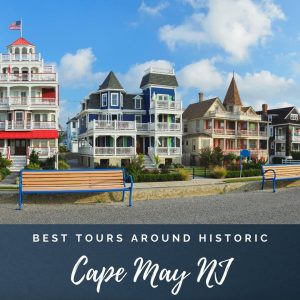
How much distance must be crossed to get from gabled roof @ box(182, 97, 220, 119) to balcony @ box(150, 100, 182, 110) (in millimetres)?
8219

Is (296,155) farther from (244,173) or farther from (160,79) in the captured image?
(244,173)

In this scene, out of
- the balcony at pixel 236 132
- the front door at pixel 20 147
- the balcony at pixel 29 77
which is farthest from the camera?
the balcony at pixel 236 132

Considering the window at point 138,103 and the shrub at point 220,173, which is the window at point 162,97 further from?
the shrub at point 220,173

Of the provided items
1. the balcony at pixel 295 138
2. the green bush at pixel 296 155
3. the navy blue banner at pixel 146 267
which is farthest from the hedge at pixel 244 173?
the balcony at pixel 295 138

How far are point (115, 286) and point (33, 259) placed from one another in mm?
1919

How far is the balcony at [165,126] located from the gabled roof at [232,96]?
17840mm

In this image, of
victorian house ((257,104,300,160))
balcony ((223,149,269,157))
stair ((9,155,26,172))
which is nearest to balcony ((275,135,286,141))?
victorian house ((257,104,300,160))

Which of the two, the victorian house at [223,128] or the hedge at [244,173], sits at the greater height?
the victorian house at [223,128]

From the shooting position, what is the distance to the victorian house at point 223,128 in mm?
50344

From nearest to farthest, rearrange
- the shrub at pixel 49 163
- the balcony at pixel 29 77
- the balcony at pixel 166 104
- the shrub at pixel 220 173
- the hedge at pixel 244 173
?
the shrub at pixel 220 173, the hedge at pixel 244 173, the shrub at pixel 49 163, the balcony at pixel 29 77, the balcony at pixel 166 104

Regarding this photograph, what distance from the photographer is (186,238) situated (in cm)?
835

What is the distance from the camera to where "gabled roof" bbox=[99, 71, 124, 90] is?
43.6 metres

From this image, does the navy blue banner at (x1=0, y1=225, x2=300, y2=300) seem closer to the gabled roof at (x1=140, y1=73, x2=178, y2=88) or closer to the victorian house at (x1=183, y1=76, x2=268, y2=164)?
the gabled roof at (x1=140, y1=73, x2=178, y2=88)

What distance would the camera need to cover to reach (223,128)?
172 ft
